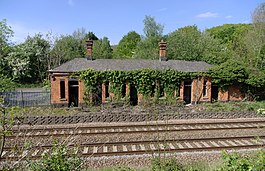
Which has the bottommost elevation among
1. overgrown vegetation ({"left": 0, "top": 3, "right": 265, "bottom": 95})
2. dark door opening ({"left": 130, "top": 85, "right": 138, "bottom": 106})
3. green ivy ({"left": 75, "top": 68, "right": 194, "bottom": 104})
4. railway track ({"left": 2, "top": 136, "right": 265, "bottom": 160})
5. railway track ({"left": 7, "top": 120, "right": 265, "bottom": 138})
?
railway track ({"left": 2, "top": 136, "right": 265, "bottom": 160})

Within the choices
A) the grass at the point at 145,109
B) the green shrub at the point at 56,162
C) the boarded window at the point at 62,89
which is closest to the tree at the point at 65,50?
the boarded window at the point at 62,89

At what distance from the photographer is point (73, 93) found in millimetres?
19969

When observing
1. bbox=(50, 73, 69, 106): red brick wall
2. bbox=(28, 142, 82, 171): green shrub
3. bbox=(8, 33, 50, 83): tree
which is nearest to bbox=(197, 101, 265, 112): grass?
bbox=(50, 73, 69, 106): red brick wall

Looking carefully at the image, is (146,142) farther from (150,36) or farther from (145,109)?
(150,36)

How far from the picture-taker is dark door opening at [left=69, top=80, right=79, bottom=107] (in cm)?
1953

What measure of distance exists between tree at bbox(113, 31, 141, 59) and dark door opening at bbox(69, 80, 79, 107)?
128 feet

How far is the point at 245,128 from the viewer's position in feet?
43.7

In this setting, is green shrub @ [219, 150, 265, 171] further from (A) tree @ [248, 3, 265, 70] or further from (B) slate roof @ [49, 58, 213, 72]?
(A) tree @ [248, 3, 265, 70]

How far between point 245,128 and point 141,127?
22.0 ft

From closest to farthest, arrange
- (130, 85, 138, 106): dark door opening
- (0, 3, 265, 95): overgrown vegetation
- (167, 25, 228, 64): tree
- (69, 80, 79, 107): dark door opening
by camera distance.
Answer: (69, 80, 79, 107): dark door opening
(130, 85, 138, 106): dark door opening
(0, 3, 265, 95): overgrown vegetation
(167, 25, 228, 64): tree

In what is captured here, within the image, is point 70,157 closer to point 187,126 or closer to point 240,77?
point 187,126

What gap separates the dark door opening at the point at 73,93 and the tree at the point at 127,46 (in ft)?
128

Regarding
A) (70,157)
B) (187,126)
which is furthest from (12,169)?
(187,126)

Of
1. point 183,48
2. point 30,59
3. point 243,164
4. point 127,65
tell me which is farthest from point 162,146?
point 30,59
